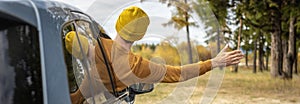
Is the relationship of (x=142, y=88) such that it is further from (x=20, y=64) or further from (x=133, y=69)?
(x=20, y=64)

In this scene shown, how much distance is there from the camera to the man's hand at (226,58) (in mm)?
2105

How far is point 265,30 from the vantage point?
1919 centimetres

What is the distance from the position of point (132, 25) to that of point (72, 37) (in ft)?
0.95

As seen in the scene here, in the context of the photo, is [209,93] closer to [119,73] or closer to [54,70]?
[119,73]

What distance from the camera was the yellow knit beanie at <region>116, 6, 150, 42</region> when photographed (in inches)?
76.3

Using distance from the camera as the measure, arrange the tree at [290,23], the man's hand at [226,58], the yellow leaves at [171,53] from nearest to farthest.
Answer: the man's hand at [226,58], the yellow leaves at [171,53], the tree at [290,23]

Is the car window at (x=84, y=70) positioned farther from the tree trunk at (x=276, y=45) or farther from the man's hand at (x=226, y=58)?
the tree trunk at (x=276, y=45)

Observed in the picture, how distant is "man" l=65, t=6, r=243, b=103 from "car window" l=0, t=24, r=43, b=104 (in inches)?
15.8

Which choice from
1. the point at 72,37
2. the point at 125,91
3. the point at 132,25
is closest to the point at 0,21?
the point at 72,37

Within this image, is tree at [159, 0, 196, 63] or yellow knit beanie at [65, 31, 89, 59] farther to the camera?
tree at [159, 0, 196, 63]

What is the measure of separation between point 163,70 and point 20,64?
88cm

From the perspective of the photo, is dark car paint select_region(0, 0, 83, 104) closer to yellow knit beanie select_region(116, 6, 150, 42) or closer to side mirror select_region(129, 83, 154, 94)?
A: yellow knit beanie select_region(116, 6, 150, 42)

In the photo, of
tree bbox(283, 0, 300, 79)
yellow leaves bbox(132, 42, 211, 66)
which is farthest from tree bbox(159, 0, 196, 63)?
tree bbox(283, 0, 300, 79)

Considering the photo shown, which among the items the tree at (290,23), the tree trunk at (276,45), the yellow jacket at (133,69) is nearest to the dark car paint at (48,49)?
the yellow jacket at (133,69)
